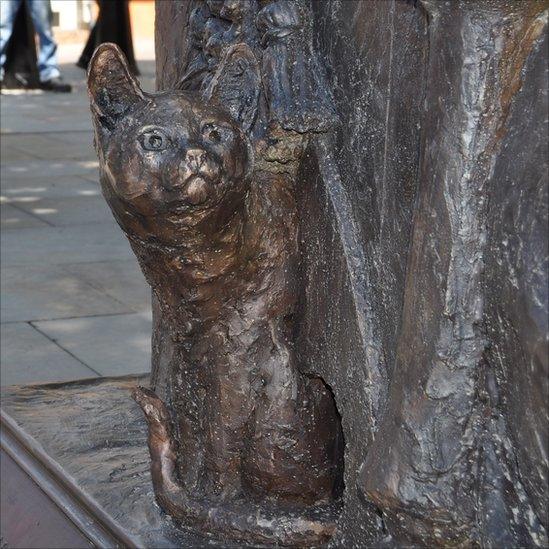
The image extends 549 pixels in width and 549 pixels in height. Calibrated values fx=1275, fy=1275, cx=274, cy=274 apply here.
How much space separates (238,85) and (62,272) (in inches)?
140

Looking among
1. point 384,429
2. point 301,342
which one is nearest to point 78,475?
point 301,342

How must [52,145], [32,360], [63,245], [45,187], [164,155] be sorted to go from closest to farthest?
1. [164,155]
2. [32,360]
3. [63,245]
4. [45,187]
5. [52,145]

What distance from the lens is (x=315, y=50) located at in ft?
7.88

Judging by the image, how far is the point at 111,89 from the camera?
2154 millimetres

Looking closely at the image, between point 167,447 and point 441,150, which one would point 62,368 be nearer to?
point 167,447

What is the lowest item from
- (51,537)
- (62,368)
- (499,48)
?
(62,368)

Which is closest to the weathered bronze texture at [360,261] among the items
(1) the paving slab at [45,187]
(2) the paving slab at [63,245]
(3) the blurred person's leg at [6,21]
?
(2) the paving slab at [63,245]

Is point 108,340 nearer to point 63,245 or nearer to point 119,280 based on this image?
point 119,280

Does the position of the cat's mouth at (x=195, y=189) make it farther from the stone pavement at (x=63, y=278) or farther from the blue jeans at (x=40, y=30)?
the blue jeans at (x=40, y=30)

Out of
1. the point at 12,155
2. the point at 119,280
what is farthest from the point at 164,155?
the point at 12,155

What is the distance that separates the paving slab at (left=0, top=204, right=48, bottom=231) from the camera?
6668mm

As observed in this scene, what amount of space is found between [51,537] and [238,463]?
488 millimetres

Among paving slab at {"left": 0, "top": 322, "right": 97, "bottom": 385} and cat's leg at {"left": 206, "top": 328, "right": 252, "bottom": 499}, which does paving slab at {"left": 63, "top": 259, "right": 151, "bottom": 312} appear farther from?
cat's leg at {"left": 206, "top": 328, "right": 252, "bottom": 499}

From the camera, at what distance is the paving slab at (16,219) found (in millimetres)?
6668
